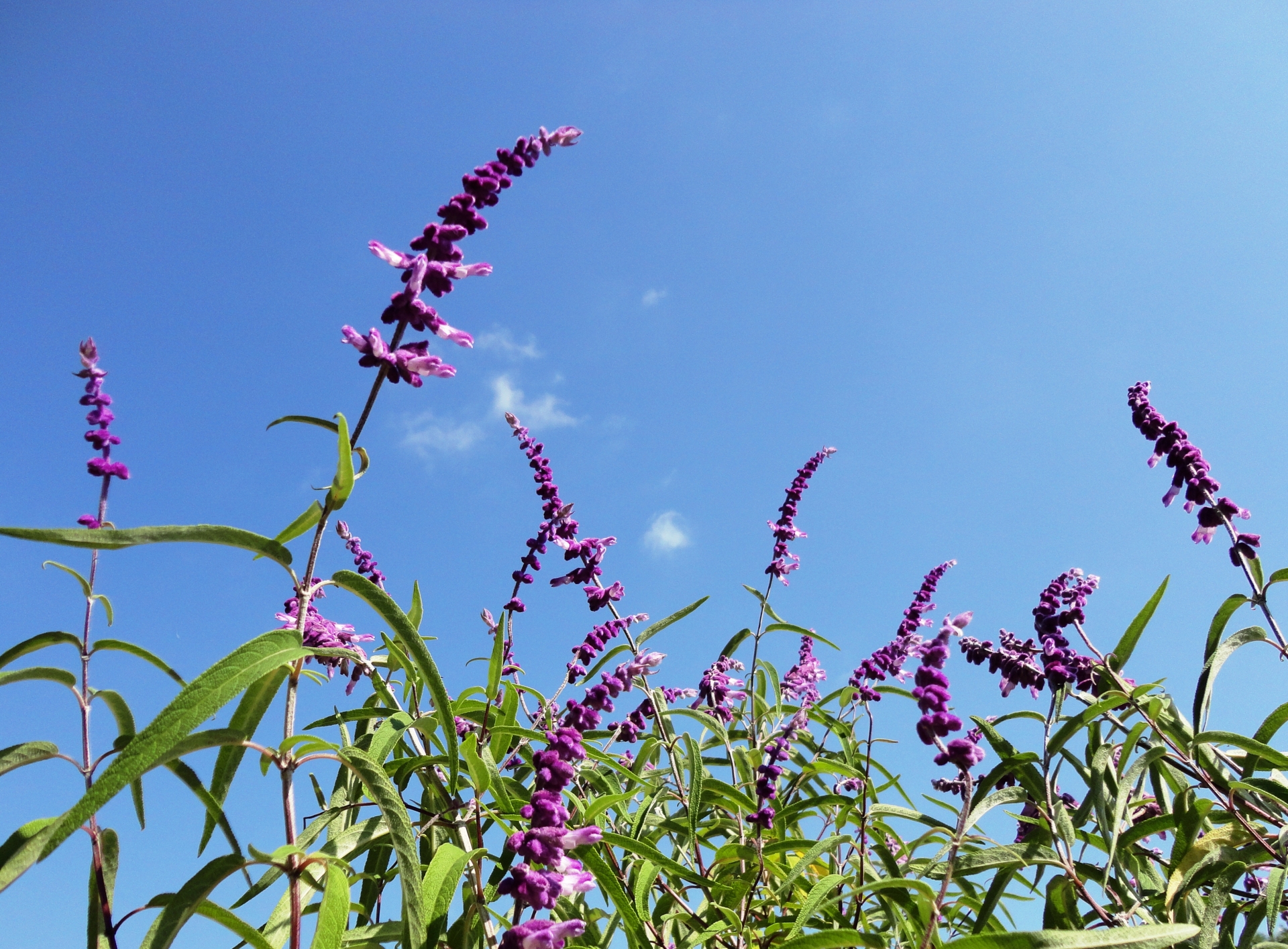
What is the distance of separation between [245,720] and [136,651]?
60 centimetres

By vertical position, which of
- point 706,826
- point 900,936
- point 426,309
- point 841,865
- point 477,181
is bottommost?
point 900,936

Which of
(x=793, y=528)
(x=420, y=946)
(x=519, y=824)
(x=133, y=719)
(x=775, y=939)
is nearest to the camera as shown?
(x=420, y=946)

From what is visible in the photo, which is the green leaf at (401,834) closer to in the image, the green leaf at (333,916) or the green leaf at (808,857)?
the green leaf at (333,916)

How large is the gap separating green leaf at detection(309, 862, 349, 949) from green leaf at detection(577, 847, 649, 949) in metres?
0.71

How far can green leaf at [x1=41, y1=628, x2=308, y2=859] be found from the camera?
142cm

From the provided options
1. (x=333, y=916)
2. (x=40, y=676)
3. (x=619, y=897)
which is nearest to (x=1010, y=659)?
(x=619, y=897)

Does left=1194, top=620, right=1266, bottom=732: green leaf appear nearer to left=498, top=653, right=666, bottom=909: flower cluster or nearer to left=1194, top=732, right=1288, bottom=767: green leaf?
left=1194, top=732, right=1288, bottom=767: green leaf

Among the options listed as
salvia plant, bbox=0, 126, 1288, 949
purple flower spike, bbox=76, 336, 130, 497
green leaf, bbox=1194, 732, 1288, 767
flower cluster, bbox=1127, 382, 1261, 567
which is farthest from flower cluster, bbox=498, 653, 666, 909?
flower cluster, bbox=1127, 382, 1261, 567

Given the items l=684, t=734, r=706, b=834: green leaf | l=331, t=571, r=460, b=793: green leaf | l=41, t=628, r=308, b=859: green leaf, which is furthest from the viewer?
l=684, t=734, r=706, b=834: green leaf

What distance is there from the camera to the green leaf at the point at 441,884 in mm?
1894

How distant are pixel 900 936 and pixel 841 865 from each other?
43.3 inches

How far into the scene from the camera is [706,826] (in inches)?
158

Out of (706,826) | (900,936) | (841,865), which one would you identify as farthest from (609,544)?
(900,936)

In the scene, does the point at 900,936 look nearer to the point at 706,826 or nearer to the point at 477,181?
the point at 706,826
